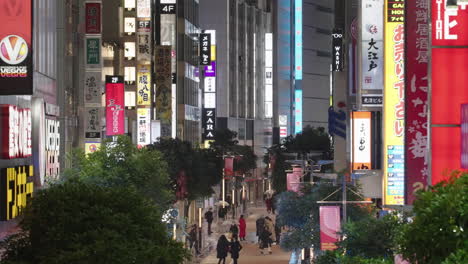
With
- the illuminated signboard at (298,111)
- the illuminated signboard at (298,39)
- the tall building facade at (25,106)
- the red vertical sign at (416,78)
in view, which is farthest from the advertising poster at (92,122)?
the illuminated signboard at (298,111)

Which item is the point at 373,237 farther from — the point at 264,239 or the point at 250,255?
the point at 250,255

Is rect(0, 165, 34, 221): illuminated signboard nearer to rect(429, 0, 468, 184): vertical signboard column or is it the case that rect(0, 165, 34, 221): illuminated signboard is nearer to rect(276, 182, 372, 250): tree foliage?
rect(429, 0, 468, 184): vertical signboard column

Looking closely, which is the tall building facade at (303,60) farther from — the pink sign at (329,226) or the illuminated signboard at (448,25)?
the illuminated signboard at (448,25)

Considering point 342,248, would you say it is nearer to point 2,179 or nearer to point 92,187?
point 2,179

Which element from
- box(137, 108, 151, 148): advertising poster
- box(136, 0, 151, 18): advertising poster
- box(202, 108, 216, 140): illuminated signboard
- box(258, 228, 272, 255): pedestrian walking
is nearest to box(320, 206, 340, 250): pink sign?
box(258, 228, 272, 255): pedestrian walking

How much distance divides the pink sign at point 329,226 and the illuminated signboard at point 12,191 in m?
7.63

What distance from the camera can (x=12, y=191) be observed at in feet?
82.3

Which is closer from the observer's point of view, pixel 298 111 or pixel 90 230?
pixel 90 230

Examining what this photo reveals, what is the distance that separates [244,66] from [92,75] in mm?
97457

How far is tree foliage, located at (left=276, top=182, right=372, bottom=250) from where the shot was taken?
125 feet

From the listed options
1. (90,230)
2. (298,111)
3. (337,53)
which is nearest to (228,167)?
(337,53)

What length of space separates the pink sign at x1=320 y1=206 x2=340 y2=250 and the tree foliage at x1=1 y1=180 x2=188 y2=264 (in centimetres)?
1500

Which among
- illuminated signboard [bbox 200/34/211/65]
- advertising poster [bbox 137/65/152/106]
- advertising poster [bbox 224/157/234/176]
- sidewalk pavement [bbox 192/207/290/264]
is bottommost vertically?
sidewalk pavement [bbox 192/207/290/264]

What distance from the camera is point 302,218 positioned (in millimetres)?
42281
